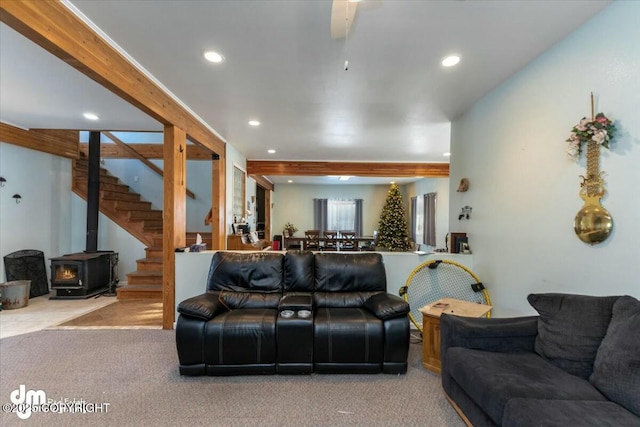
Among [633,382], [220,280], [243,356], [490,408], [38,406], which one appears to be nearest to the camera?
[633,382]

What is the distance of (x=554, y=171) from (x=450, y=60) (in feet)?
4.01

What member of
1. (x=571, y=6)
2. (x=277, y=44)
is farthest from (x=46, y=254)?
(x=571, y=6)

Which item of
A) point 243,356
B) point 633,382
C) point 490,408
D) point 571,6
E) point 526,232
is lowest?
point 243,356

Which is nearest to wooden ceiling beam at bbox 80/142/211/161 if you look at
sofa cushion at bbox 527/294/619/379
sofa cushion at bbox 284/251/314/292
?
sofa cushion at bbox 284/251/314/292

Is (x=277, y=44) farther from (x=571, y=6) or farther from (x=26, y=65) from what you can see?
(x=26, y=65)

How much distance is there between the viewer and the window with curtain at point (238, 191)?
5.56m

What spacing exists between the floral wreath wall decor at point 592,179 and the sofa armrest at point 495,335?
71 centimetres

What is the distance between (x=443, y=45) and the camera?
2137mm

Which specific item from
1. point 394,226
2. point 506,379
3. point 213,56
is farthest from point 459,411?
point 394,226

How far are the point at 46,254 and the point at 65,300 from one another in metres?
1.14

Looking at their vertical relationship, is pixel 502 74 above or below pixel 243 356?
above

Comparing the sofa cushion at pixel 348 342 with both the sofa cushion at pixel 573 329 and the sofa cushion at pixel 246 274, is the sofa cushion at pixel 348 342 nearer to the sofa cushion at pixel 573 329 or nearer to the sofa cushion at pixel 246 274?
the sofa cushion at pixel 246 274

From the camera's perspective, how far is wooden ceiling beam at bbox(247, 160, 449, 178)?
6.62 meters

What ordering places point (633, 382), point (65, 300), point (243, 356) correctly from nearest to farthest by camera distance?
point (633, 382)
point (243, 356)
point (65, 300)
